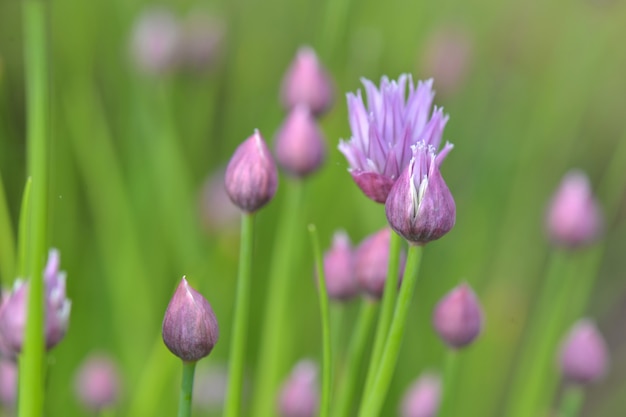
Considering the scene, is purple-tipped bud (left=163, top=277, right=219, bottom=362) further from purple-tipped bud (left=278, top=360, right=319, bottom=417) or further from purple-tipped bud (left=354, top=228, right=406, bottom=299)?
purple-tipped bud (left=278, top=360, right=319, bottom=417)

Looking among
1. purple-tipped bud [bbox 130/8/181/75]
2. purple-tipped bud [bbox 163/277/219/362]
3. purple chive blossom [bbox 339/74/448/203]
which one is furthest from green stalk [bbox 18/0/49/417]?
purple-tipped bud [bbox 130/8/181/75]

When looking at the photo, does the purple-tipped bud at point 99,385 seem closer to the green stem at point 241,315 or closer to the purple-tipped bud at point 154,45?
the green stem at point 241,315

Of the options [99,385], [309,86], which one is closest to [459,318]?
[309,86]

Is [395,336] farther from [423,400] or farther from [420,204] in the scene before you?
[423,400]

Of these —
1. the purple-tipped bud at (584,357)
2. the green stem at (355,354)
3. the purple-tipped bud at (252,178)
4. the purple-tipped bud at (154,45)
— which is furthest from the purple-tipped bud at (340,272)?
the purple-tipped bud at (154,45)

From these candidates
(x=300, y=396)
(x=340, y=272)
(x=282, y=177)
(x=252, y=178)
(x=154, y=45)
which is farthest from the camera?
(x=282, y=177)

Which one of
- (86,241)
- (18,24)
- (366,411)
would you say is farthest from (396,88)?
(18,24)
